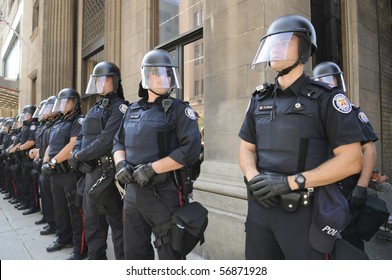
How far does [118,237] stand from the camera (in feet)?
9.71

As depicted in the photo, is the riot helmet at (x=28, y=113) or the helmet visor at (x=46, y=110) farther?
the riot helmet at (x=28, y=113)

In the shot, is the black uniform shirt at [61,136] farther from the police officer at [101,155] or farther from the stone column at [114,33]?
the stone column at [114,33]

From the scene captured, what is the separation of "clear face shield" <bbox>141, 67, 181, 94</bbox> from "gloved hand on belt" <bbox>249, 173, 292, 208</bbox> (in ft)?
4.03

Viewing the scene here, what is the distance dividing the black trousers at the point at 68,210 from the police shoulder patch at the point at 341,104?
2.99m

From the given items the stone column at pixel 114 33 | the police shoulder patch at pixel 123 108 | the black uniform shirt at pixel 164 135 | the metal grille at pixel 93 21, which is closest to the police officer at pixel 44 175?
the police shoulder patch at pixel 123 108

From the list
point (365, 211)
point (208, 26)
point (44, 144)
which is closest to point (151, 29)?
point (208, 26)

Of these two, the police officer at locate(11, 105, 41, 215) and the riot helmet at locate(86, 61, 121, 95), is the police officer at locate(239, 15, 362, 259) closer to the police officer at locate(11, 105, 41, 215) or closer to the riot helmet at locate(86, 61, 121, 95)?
the riot helmet at locate(86, 61, 121, 95)

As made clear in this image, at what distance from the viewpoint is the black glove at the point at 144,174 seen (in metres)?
2.12

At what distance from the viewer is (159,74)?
253 cm

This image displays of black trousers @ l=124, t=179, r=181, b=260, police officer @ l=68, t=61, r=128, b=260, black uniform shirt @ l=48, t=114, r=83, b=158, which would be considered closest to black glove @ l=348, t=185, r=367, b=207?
black trousers @ l=124, t=179, r=181, b=260

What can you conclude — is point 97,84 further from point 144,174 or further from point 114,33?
point 114,33

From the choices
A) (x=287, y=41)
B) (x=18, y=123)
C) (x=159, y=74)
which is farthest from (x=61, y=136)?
(x=18, y=123)

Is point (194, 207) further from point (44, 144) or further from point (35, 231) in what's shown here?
point (35, 231)

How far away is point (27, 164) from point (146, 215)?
500cm
